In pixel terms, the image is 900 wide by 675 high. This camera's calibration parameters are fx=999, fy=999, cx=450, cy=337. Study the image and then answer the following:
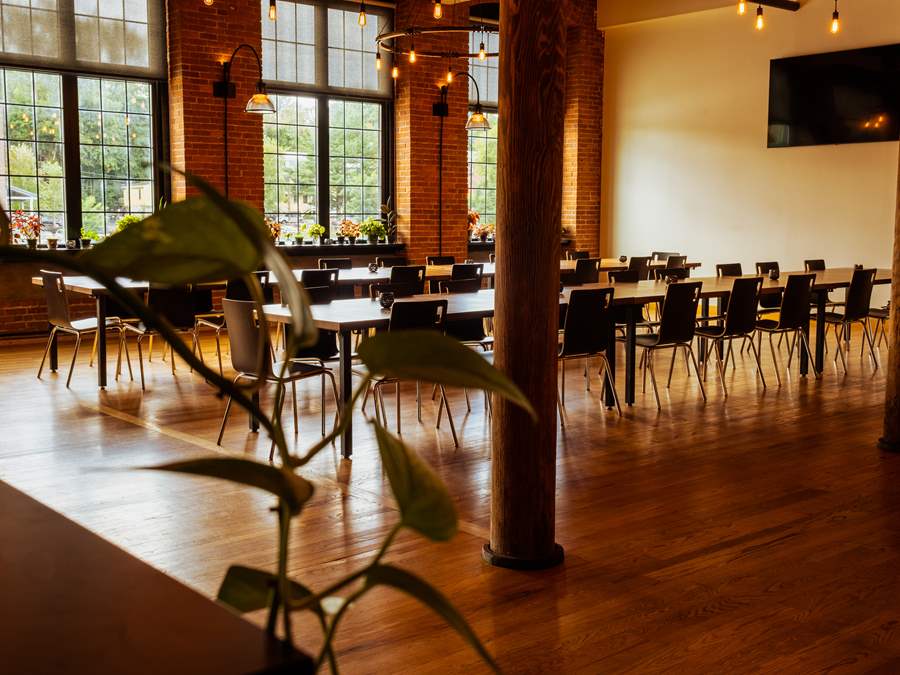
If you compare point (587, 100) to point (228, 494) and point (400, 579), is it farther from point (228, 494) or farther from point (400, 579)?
point (400, 579)

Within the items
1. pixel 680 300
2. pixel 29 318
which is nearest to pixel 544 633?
pixel 680 300

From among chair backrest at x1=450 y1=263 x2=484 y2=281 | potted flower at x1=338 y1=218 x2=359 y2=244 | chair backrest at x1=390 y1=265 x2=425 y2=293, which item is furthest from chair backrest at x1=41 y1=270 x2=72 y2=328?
potted flower at x1=338 y1=218 x2=359 y2=244

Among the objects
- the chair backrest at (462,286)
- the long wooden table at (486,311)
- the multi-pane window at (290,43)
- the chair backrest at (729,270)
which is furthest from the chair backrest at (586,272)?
the multi-pane window at (290,43)

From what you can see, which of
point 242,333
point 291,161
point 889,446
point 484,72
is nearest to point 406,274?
point 242,333

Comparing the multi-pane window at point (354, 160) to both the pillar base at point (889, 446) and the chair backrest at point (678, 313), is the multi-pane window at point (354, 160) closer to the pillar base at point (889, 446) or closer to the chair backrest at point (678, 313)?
the chair backrest at point (678, 313)

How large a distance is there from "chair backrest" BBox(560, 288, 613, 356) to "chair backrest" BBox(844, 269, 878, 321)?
282cm

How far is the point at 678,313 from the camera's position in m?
6.83

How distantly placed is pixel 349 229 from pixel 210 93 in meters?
2.26

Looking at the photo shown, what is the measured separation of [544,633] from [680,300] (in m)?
4.03

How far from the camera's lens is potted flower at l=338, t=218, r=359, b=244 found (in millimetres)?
11812

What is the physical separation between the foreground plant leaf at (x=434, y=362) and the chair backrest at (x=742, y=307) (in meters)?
6.65

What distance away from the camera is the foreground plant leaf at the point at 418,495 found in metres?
0.89

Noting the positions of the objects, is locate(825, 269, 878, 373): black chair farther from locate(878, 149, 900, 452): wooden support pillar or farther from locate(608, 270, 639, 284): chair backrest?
locate(878, 149, 900, 452): wooden support pillar

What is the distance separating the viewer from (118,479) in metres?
4.87
